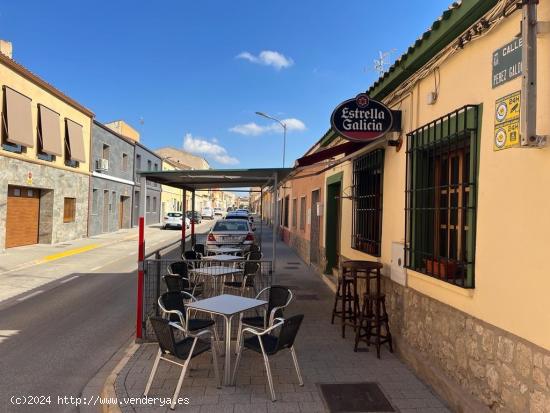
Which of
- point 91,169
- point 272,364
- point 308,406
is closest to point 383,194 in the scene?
point 272,364

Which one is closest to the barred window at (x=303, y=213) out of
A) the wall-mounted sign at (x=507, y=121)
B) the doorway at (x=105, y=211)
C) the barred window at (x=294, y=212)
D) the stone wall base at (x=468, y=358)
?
the barred window at (x=294, y=212)

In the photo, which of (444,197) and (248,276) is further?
(248,276)

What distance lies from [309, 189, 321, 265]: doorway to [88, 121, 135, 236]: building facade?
13.8 metres

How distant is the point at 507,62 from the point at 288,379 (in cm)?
363

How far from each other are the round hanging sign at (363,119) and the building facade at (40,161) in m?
13.4

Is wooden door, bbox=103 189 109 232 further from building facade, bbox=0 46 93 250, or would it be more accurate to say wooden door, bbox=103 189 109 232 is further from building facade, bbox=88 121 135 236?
building facade, bbox=0 46 93 250

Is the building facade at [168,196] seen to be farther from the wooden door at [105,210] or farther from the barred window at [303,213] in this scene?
the barred window at [303,213]

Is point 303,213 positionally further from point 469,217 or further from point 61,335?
point 469,217

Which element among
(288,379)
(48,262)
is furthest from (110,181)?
(288,379)

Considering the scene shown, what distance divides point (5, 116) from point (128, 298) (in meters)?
9.58

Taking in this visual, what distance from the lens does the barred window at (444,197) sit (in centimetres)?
396

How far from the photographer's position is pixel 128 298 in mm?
8914

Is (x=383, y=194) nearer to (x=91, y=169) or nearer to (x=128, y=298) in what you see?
(x=128, y=298)

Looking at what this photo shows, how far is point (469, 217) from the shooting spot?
398 cm
